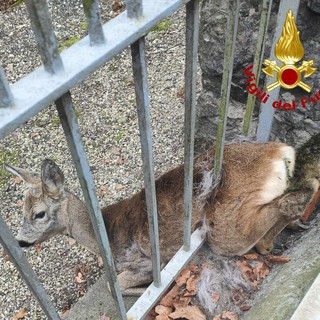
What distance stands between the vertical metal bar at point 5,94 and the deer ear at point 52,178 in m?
1.70

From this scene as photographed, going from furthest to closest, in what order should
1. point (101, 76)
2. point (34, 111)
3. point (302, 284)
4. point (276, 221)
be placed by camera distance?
1. point (101, 76)
2. point (276, 221)
3. point (302, 284)
4. point (34, 111)

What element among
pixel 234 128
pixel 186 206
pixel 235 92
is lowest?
pixel 234 128

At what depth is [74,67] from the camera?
1178mm

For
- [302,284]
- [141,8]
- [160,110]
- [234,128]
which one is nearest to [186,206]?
[302,284]

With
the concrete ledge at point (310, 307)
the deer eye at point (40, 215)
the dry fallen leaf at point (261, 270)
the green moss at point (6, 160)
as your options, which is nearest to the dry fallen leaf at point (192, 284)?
the dry fallen leaf at point (261, 270)

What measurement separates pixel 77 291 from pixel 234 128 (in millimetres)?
1676

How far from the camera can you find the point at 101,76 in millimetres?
5273

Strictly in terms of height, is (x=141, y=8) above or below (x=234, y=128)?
above

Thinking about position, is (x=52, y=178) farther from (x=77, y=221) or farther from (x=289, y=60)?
(x=289, y=60)

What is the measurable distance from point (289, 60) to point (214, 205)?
89 cm

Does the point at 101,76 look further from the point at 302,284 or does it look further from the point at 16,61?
the point at 302,284

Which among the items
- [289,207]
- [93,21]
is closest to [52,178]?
[289,207]

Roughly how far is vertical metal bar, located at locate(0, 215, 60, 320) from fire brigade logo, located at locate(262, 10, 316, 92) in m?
1.54

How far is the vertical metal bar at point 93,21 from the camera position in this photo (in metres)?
1.13
